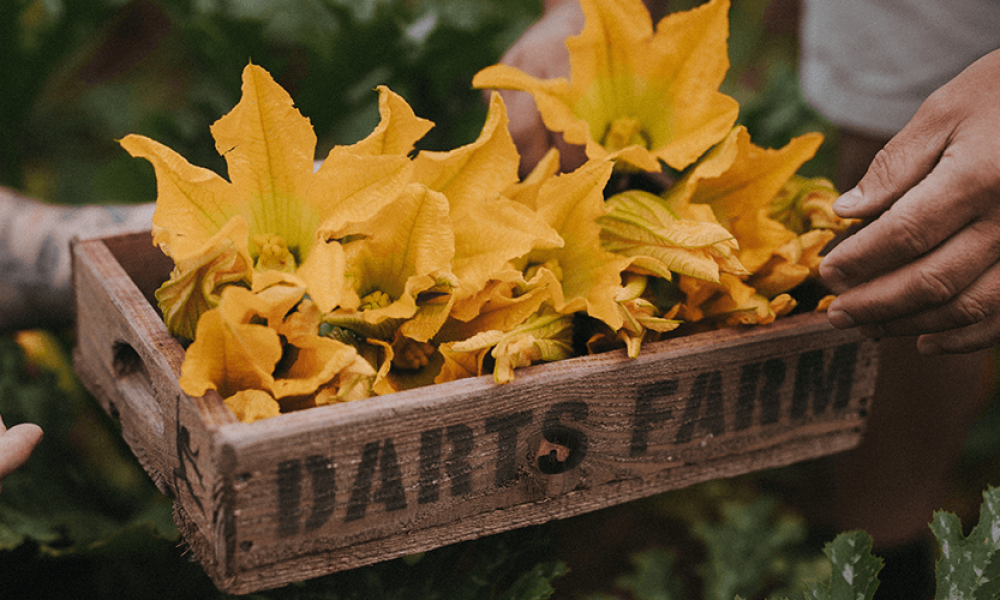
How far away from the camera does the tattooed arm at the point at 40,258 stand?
87 cm

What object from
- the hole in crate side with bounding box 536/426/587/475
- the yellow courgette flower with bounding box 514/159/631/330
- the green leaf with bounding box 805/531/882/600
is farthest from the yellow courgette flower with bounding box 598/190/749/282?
the green leaf with bounding box 805/531/882/600

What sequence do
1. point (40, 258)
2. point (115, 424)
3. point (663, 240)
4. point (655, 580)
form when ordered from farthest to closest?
point (115, 424), point (655, 580), point (40, 258), point (663, 240)

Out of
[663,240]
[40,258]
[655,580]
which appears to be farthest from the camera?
[655,580]

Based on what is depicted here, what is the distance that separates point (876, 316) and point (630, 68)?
31 cm

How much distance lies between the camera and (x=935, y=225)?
0.60 m

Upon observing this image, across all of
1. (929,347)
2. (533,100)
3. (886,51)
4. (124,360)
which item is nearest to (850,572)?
(929,347)

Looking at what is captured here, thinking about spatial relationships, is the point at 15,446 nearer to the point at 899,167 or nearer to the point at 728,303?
the point at 728,303

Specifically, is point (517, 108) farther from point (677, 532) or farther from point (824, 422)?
point (677, 532)

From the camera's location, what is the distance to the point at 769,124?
1.47 m

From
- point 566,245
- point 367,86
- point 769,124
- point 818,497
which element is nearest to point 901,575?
point 818,497

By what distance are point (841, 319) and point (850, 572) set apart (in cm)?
22

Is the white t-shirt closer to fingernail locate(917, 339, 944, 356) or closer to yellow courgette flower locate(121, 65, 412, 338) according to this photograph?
fingernail locate(917, 339, 944, 356)

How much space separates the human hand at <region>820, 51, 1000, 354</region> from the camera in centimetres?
60

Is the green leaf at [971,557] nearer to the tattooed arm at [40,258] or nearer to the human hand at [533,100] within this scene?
the human hand at [533,100]
